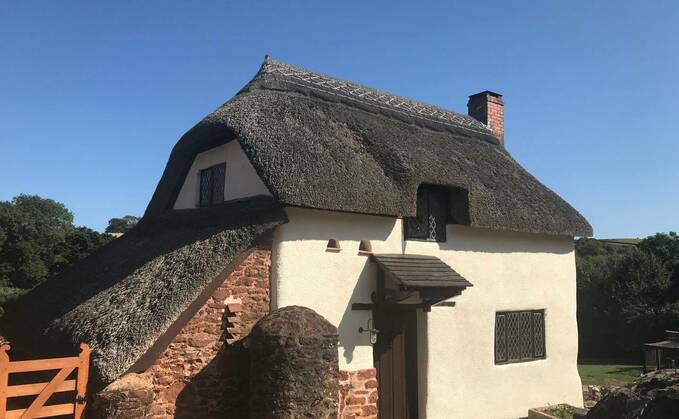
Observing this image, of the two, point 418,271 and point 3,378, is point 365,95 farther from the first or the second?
point 3,378

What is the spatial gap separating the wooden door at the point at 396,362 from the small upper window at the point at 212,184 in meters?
3.80

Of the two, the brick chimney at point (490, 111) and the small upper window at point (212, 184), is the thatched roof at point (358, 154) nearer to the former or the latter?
the small upper window at point (212, 184)

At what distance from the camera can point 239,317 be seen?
7.42 metres

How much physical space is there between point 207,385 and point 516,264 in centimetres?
683

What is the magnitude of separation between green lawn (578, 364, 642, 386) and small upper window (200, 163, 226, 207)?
12.0 m

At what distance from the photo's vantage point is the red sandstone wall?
6.79 meters

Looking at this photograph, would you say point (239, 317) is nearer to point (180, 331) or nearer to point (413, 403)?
point (180, 331)

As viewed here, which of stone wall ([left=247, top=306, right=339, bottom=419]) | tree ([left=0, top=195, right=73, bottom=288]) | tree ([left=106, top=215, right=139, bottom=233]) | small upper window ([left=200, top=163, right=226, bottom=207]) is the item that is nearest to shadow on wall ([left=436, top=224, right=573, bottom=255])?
stone wall ([left=247, top=306, right=339, bottom=419])

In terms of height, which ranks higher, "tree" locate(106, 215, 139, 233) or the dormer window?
"tree" locate(106, 215, 139, 233)

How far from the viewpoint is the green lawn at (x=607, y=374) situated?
16016 mm

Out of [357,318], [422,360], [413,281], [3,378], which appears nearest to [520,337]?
[422,360]

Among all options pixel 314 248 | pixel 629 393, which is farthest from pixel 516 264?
pixel 629 393

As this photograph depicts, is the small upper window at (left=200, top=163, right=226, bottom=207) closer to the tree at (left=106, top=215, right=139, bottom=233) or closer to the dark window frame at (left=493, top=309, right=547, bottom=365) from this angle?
the dark window frame at (left=493, top=309, right=547, bottom=365)

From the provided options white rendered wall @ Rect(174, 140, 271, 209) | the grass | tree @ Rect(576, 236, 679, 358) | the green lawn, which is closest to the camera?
white rendered wall @ Rect(174, 140, 271, 209)
